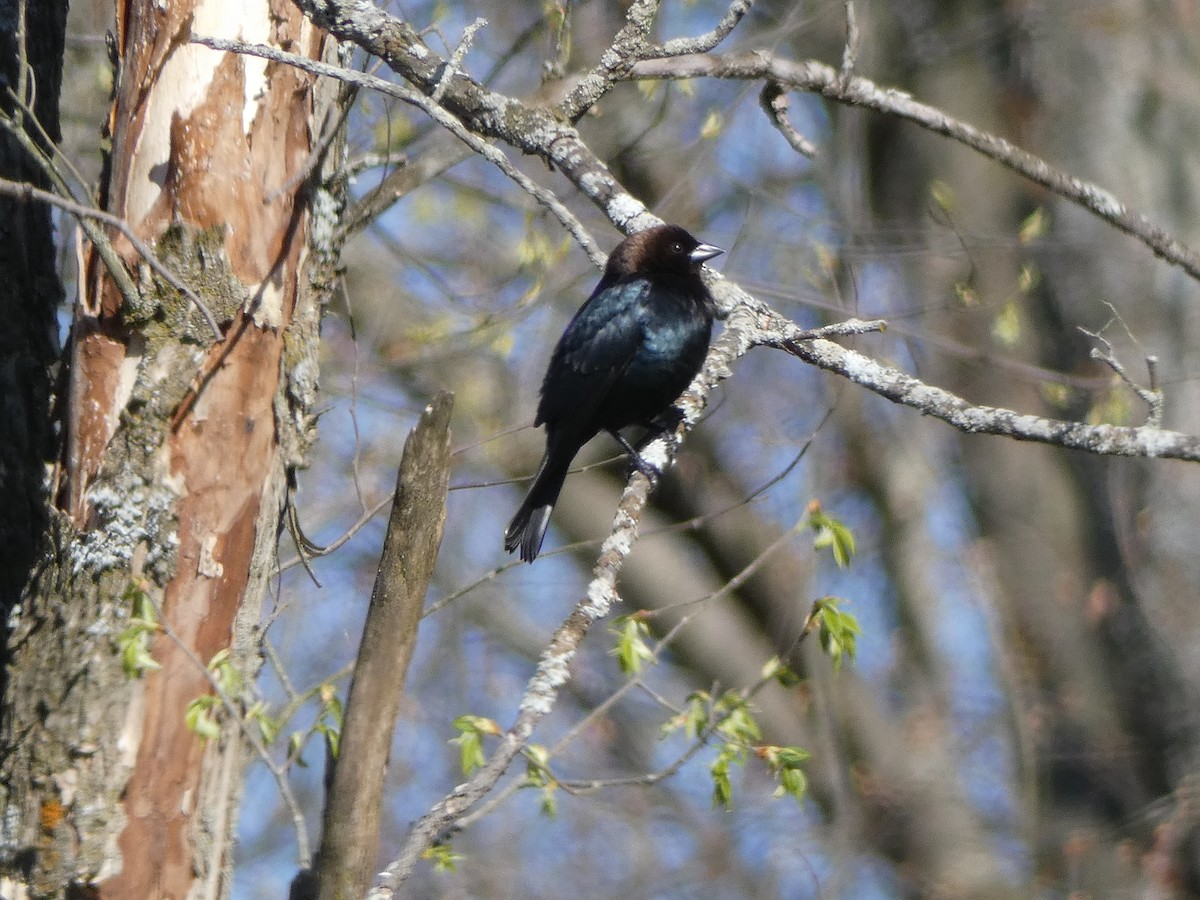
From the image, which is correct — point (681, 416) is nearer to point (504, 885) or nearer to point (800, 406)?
point (800, 406)

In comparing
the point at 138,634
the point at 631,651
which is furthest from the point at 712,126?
the point at 138,634

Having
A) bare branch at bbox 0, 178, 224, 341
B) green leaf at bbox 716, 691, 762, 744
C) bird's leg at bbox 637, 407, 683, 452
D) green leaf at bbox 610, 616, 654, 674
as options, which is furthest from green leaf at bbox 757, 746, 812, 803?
bare branch at bbox 0, 178, 224, 341

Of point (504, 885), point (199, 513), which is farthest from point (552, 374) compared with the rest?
point (504, 885)

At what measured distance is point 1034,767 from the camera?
7.76 meters

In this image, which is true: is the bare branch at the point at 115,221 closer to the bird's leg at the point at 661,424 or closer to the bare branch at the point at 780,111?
the bird's leg at the point at 661,424

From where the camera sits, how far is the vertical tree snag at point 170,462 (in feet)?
8.60

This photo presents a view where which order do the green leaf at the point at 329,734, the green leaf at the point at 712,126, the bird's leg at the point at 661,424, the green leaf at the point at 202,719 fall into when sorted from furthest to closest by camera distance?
1. the green leaf at the point at 712,126
2. the bird's leg at the point at 661,424
3. the green leaf at the point at 329,734
4. the green leaf at the point at 202,719

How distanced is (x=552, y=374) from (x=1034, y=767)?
505cm

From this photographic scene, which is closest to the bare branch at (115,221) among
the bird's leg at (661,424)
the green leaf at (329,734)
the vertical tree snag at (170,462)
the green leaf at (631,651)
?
the vertical tree snag at (170,462)

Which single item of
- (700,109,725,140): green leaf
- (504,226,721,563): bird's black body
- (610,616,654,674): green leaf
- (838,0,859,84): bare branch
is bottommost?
(610,616,654,674): green leaf

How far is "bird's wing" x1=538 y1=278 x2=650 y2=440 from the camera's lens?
4.08 m

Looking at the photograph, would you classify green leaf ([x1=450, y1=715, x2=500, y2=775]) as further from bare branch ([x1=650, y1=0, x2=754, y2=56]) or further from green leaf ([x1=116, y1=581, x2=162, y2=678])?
bare branch ([x1=650, y1=0, x2=754, y2=56])

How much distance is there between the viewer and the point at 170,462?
2.78 m

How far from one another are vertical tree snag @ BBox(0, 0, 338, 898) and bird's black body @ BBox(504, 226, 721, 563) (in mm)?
1260
